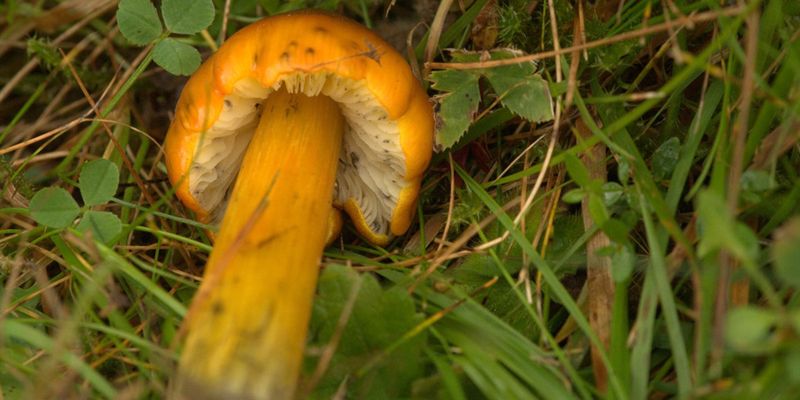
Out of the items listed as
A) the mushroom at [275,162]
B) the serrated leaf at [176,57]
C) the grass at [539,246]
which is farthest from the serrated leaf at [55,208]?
the serrated leaf at [176,57]

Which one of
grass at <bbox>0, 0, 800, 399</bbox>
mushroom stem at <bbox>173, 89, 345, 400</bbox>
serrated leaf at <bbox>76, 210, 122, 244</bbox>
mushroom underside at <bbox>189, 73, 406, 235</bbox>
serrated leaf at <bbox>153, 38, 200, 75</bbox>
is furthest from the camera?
serrated leaf at <bbox>153, 38, 200, 75</bbox>

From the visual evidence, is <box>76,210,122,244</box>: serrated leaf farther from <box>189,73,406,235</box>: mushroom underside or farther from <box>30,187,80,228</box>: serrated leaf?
<box>189,73,406,235</box>: mushroom underside

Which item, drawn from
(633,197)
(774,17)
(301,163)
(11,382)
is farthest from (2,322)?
(774,17)

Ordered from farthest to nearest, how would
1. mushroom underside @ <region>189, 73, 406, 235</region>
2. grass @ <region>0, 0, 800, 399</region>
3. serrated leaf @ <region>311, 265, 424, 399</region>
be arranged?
mushroom underside @ <region>189, 73, 406, 235</region>
serrated leaf @ <region>311, 265, 424, 399</region>
grass @ <region>0, 0, 800, 399</region>

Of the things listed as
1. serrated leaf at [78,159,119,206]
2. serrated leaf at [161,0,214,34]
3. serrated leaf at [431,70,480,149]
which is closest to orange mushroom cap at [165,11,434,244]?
serrated leaf at [431,70,480,149]

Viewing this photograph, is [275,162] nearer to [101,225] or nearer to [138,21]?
[101,225]

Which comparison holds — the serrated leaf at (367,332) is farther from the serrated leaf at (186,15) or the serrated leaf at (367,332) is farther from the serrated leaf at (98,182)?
the serrated leaf at (186,15)

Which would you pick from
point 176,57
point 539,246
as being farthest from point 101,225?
point 539,246

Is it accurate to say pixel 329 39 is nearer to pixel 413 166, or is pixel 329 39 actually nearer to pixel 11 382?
pixel 413 166
